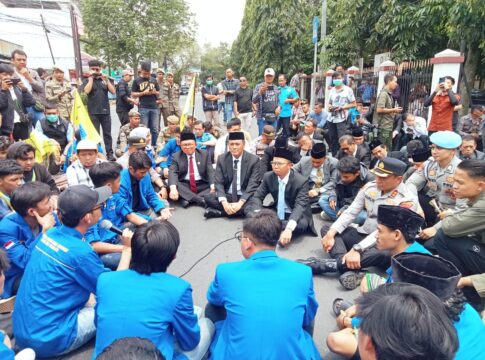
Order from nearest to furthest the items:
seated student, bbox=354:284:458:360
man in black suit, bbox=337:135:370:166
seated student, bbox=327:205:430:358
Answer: seated student, bbox=354:284:458:360 → seated student, bbox=327:205:430:358 → man in black suit, bbox=337:135:370:166

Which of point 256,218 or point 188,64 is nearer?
point 256,218

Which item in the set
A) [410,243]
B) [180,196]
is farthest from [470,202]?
[180,196]

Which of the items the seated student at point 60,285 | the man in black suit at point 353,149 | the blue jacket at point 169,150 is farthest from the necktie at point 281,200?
the seated student at point 60,285

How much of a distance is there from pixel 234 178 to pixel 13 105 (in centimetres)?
348

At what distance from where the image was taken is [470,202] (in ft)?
10.4

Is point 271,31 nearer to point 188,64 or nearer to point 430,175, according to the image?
point 430,175

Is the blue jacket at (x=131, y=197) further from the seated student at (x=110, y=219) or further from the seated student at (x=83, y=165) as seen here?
the seated student at (x=83, y=165)

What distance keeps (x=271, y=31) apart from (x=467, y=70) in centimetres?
939

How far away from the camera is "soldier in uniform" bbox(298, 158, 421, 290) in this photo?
3562 mm

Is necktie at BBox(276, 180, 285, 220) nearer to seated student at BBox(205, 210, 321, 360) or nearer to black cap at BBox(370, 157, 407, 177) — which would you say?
black cap at BBox(370, 157, 407, 177)

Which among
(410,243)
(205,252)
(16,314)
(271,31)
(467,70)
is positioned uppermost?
(271,31)

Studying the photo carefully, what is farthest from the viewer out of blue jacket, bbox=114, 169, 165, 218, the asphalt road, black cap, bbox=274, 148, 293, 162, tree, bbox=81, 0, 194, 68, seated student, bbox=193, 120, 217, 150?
tree, bbox=81, 0, 194, 68

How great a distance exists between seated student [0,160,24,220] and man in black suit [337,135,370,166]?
14.3ft

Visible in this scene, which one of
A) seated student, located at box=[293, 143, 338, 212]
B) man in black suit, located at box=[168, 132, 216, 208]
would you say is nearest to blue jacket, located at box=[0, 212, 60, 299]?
man in black suit, located at box=[168, 132, 216, 208]
